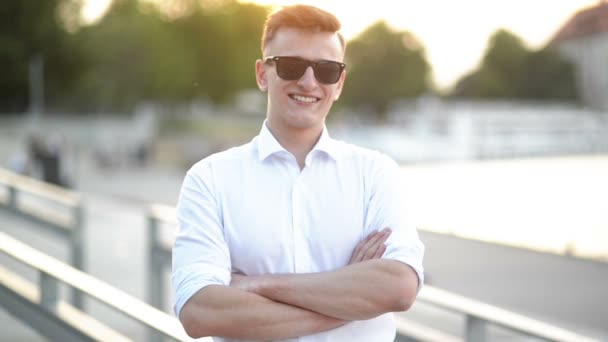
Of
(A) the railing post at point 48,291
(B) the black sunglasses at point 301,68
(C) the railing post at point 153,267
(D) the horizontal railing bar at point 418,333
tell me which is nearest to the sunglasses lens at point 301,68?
(B) the black sunglasses at point 301,68

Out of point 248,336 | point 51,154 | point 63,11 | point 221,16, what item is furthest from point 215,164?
point 221,16

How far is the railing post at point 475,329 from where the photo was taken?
2869 millimetres

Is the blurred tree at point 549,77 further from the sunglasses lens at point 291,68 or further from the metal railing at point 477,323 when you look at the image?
the sunglasses lens at point 291,68

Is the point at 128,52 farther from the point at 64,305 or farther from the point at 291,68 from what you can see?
the point at 291,68

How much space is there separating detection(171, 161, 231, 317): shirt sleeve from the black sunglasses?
33cm

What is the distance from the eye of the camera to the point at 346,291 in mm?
1928

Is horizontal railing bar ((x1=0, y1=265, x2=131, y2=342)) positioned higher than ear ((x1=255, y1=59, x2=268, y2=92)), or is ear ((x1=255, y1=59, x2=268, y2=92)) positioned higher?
ear ((x1=255, y1=59, x2=268, y2=92))

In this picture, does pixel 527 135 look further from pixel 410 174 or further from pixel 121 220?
pixel 121 220

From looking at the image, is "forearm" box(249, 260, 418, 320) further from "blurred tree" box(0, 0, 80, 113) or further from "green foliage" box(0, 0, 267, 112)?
"blurred tree" box(0, 0, 80, 113)

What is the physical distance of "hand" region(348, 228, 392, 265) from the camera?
6.57 ft

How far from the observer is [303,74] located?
6.68 ft

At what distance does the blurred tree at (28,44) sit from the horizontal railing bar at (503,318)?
127 ft

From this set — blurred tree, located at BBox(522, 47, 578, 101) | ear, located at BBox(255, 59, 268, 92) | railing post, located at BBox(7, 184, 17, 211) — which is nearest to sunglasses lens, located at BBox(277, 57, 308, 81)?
ear, located at BBox(255, 59, 268, 92)

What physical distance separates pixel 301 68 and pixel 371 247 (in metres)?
0.51
